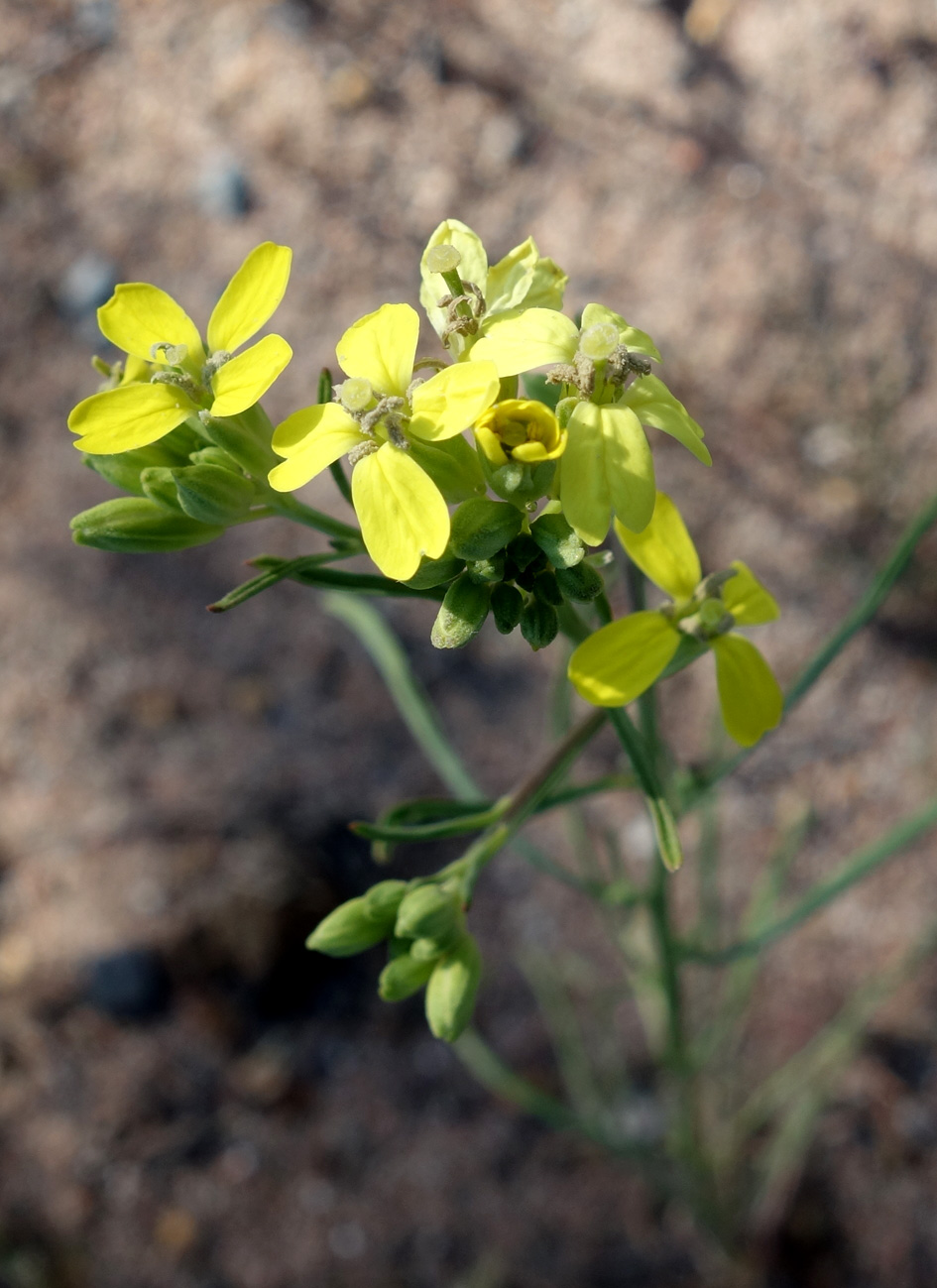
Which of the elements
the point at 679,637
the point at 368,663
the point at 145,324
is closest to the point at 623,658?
the point at 679,637

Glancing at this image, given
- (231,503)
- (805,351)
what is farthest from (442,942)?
(805,351)

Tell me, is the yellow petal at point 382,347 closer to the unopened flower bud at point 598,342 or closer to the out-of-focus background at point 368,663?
Answer: the unopened flower bud at point 598,342

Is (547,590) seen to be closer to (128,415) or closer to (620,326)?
(620,326)

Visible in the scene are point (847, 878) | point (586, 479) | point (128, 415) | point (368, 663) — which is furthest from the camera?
point (368, 663)

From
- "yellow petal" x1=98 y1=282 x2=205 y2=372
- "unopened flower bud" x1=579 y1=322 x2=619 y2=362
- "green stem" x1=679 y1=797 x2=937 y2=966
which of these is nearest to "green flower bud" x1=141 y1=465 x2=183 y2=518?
"yellow petal" x1=98 y1=282 x2=205 y2=372

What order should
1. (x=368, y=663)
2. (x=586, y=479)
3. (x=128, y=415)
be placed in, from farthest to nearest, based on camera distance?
1. (x=368, y=663)
2. (x=128, y=415)
3. (x=586, y=479)

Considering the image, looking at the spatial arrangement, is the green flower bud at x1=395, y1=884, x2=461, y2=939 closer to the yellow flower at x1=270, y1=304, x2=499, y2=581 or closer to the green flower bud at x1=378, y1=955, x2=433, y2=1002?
the green flower bud at x1=378, y1=955, x2=433, y2=1002
